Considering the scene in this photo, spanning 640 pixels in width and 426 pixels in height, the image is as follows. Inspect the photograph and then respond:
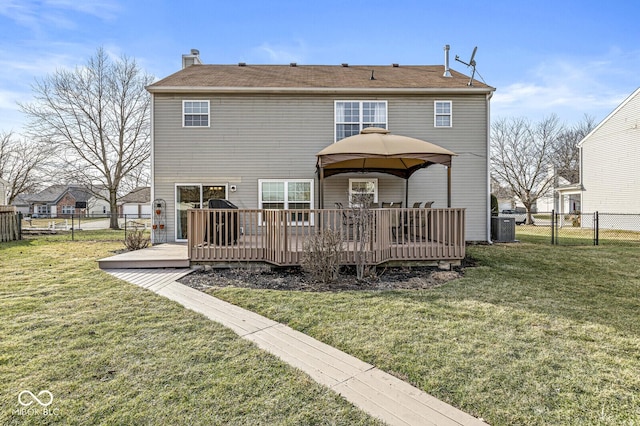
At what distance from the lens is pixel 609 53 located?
16719 mm

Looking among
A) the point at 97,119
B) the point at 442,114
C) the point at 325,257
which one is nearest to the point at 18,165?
the point at 97,119

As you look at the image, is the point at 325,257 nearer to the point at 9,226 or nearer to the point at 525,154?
the point at 9,226

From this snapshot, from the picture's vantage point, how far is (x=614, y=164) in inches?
648

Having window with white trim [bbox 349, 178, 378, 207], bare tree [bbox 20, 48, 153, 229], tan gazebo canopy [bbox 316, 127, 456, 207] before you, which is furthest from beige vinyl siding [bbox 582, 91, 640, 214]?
bare tree [bbox 20, 48, 153, 229]

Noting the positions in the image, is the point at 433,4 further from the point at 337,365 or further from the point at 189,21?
the point at 337,365

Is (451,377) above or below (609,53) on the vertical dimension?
below

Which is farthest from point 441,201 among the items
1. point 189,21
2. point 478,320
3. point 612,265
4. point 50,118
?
point 50,118

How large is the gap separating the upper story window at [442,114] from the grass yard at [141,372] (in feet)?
30.8

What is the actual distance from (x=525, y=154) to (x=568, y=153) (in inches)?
253

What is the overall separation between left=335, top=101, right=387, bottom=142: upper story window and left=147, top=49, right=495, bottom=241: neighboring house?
0.11 ft

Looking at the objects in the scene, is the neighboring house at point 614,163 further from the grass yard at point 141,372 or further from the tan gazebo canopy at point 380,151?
the grass yard at point 141,372

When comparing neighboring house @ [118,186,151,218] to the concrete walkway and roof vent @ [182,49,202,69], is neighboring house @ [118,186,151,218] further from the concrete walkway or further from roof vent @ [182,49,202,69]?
the concrete walkway

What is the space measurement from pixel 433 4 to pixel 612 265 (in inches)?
362

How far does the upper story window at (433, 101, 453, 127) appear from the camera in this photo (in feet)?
33.2
